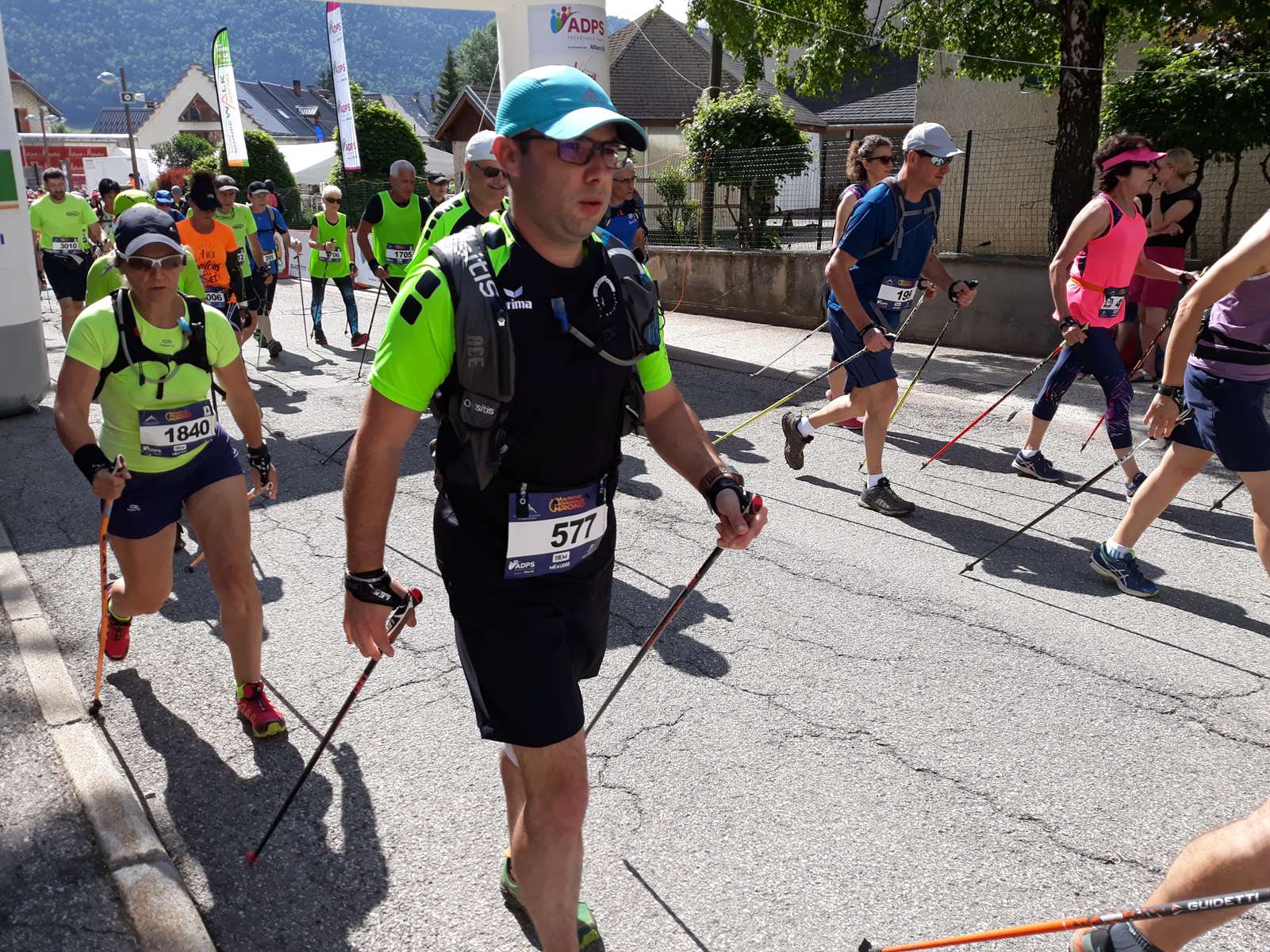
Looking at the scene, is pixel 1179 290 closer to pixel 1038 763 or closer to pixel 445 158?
pixel 1038 763

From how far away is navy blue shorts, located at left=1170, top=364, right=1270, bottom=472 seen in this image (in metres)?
4.26

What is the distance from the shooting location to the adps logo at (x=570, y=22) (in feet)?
41.8

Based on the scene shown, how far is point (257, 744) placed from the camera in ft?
12.3

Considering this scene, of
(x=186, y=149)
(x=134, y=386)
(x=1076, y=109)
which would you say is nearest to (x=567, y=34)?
(x=1076, y=109)

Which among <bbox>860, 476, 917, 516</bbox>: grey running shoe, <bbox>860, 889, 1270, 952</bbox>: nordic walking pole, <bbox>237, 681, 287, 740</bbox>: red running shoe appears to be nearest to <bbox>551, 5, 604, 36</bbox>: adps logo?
<bbox>860, 476, 917, 516</bbox>: grey running shoe

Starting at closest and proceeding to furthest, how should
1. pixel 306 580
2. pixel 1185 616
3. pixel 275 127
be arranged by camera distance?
pixel 1185 616 → pixel 306 580 → pixel 275 127

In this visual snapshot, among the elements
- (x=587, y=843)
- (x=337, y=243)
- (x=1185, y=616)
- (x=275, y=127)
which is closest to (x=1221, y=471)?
(x=1185, y=616)

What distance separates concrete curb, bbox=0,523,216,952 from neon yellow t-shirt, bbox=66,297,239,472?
38.0 inches

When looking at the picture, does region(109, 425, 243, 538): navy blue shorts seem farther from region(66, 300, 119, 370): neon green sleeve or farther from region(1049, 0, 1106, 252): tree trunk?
region(1049, 0, 1106, 252): tree trunk

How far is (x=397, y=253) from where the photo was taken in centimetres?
982

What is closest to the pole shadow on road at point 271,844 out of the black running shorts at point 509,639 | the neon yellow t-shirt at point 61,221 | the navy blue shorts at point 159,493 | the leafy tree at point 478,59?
the navy blue shorts at point 159,493

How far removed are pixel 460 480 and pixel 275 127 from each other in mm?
90757

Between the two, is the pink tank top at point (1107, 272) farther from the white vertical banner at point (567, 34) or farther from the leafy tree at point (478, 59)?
the leafy tree at point (478, 59)

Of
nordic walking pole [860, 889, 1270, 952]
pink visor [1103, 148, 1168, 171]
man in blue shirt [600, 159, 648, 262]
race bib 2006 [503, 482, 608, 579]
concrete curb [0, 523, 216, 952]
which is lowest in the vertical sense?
concrete curb [0, 523, 216, 952]
